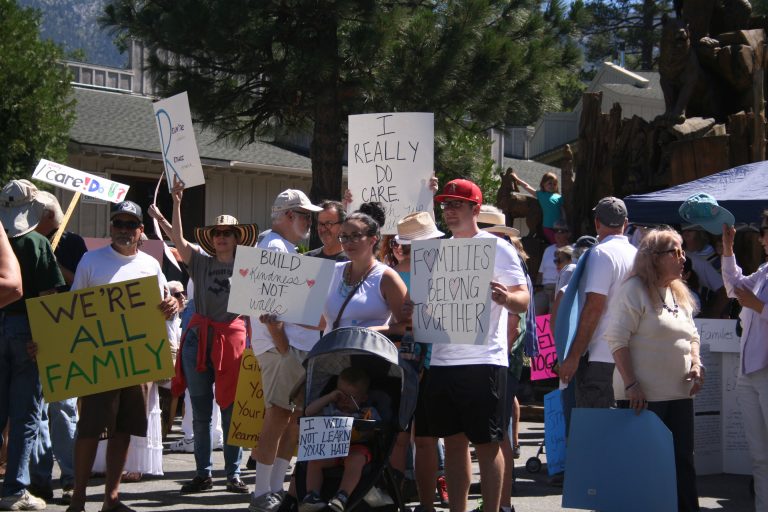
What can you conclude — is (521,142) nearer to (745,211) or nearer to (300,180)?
(300,180)

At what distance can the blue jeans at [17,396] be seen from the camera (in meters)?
6.98

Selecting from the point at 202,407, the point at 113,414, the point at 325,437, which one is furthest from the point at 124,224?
the point at 325,437

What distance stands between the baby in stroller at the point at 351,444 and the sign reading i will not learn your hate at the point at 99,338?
1.30 meters

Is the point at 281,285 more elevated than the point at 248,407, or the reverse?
the point at 281,285

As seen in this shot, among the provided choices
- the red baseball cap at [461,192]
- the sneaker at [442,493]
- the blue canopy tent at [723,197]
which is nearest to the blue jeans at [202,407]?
the sneaker at [442,493]

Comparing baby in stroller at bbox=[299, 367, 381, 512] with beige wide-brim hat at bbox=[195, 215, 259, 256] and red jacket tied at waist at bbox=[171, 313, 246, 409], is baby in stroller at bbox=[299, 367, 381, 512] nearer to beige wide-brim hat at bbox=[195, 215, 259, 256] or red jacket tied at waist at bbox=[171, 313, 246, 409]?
red jacket tied at waist at bbox=[171, 313, 246, 409]

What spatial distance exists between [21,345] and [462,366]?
2872 mm

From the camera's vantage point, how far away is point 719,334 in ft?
29.6

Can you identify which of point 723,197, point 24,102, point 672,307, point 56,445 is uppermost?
point 24,102

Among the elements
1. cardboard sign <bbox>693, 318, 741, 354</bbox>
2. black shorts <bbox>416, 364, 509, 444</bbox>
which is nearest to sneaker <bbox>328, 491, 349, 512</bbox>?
black shorts <bbox>416, 364, 509, 444</bbox>

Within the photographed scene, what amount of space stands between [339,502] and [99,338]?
82.1 inches

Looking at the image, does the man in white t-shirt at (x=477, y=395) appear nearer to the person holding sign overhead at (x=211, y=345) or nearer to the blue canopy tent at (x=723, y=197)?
the person holding sign overhead at (x=211, y=345)

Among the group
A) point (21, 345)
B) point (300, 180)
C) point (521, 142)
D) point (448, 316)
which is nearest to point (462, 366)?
point (448, 316)

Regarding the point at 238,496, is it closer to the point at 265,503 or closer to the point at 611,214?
the point at 265,503
